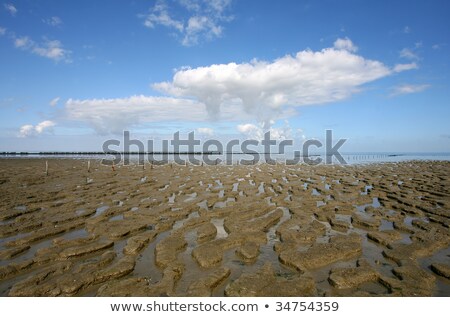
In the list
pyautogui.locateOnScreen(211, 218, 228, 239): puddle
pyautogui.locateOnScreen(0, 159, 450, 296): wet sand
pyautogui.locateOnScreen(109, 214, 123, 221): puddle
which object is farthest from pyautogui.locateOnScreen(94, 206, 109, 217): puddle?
pyautogui.locateOnScreen(211, 218, 228, 239): puddle

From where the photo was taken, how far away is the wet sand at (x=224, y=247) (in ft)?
20.9

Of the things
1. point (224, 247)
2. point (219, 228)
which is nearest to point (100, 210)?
point (219, 228)

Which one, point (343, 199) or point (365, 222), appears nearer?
point (365, 222)

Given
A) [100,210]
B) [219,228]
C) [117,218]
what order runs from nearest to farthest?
[219,228]
[117,218]
[100,210]

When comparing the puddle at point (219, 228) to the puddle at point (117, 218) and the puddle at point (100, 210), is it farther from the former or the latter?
the puddle at point (100, 210)

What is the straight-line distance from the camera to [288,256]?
7.89 meters

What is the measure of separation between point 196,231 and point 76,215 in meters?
5.92

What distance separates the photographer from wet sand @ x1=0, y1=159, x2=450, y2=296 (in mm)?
6363

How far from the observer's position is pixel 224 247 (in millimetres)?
8812

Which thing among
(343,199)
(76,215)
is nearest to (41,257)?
(76,215)

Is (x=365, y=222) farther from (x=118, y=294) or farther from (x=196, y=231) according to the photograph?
(x=118, y=294)

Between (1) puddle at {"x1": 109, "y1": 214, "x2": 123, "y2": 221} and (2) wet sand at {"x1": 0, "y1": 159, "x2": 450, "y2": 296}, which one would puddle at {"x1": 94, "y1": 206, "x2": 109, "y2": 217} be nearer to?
(2) wet sand at {"x1": 0, "y1": 159, "x2": 450, "y2": 296}

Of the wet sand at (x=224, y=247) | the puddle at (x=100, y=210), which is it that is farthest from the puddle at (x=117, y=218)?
the puddle at (x=100, y=210)

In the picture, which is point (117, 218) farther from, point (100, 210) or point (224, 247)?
point (224, 247)
